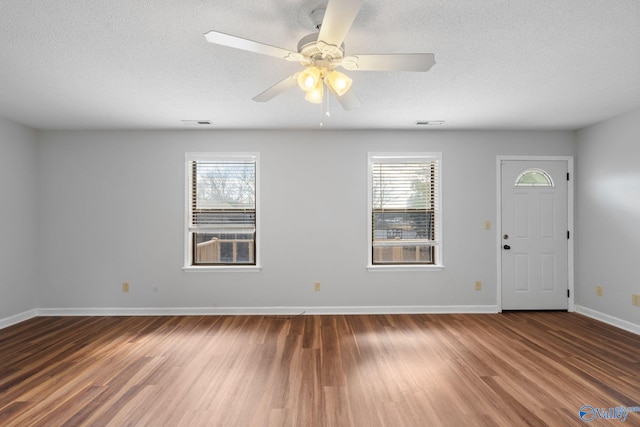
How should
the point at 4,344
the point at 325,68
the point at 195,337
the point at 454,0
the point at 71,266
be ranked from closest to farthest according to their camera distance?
the point at 454,0
the point at 325,68
the point at 4,344
the point at 195,337
the point at 71,266

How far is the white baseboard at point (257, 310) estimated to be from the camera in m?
4.21

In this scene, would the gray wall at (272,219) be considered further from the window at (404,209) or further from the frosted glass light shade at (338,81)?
the frosted glass light shade at (338,81)

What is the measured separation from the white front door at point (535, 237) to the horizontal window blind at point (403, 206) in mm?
973

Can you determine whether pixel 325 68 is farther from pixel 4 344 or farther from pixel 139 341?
pixel 4 344

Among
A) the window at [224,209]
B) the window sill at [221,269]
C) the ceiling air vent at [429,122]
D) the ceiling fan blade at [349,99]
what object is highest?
the ceiling air vent at [429,122]

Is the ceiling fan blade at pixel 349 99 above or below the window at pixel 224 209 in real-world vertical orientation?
above

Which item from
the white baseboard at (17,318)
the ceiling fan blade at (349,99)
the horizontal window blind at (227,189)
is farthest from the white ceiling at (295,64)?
the white baseboard at (17,318)

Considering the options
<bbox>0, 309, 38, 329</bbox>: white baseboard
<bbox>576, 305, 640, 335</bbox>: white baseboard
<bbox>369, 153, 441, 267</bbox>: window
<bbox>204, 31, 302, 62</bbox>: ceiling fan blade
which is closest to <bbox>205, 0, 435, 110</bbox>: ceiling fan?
<bbox>204, 31, 302, 62</bbox>: ceiling fan blade

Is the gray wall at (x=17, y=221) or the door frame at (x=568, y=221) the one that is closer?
the gray wall at (x=17, y=221)

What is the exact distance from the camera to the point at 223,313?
424cm

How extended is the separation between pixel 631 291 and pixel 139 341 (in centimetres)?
545

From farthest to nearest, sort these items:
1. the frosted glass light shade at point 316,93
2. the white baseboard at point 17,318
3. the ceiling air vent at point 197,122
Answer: the ceiling air vent at point 197,122 < the white baseboard at point 17,318 < the frosted glass light shade at point 316,93

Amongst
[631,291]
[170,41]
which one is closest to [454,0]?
[170,41]

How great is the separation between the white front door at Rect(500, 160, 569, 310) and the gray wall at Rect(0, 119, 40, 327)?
625 centimetres
